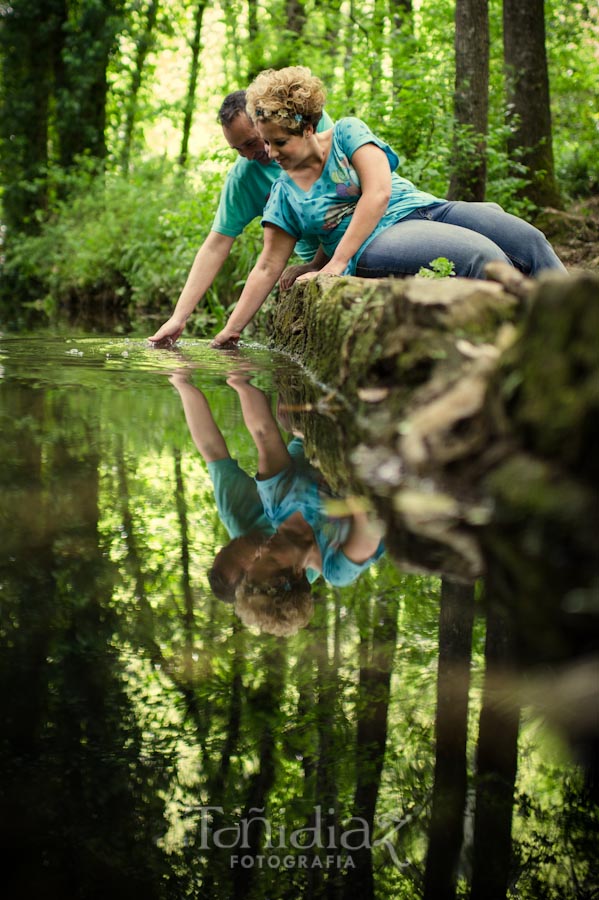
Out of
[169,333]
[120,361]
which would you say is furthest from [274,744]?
[169,333]

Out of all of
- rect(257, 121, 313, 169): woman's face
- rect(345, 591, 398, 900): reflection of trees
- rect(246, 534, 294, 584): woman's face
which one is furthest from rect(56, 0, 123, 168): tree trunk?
rect(345, 591, 398, 900): reflection of trees

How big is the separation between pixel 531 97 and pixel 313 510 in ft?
32.1

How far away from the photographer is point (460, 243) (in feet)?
15.0

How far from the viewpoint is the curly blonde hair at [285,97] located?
4.52 meters

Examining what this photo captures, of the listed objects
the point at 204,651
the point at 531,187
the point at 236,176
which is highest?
the point at 531,187

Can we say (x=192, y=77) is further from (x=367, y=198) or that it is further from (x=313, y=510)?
(x=313, y=510)

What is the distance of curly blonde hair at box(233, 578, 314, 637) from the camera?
5.57 ft

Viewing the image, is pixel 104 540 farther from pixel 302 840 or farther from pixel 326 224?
pixel 326 224

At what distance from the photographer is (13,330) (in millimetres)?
8828

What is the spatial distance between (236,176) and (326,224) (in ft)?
3.64

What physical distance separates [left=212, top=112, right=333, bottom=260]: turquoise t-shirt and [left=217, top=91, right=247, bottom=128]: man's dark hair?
1.64 ft

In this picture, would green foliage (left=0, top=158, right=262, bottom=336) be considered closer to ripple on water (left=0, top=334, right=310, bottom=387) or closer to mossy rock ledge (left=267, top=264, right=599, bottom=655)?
ripple on water (left=0, top=334, right=310, bottom=387)

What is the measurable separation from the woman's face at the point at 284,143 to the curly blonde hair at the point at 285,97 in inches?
1.4

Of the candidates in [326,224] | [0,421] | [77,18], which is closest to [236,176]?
[326,224]
